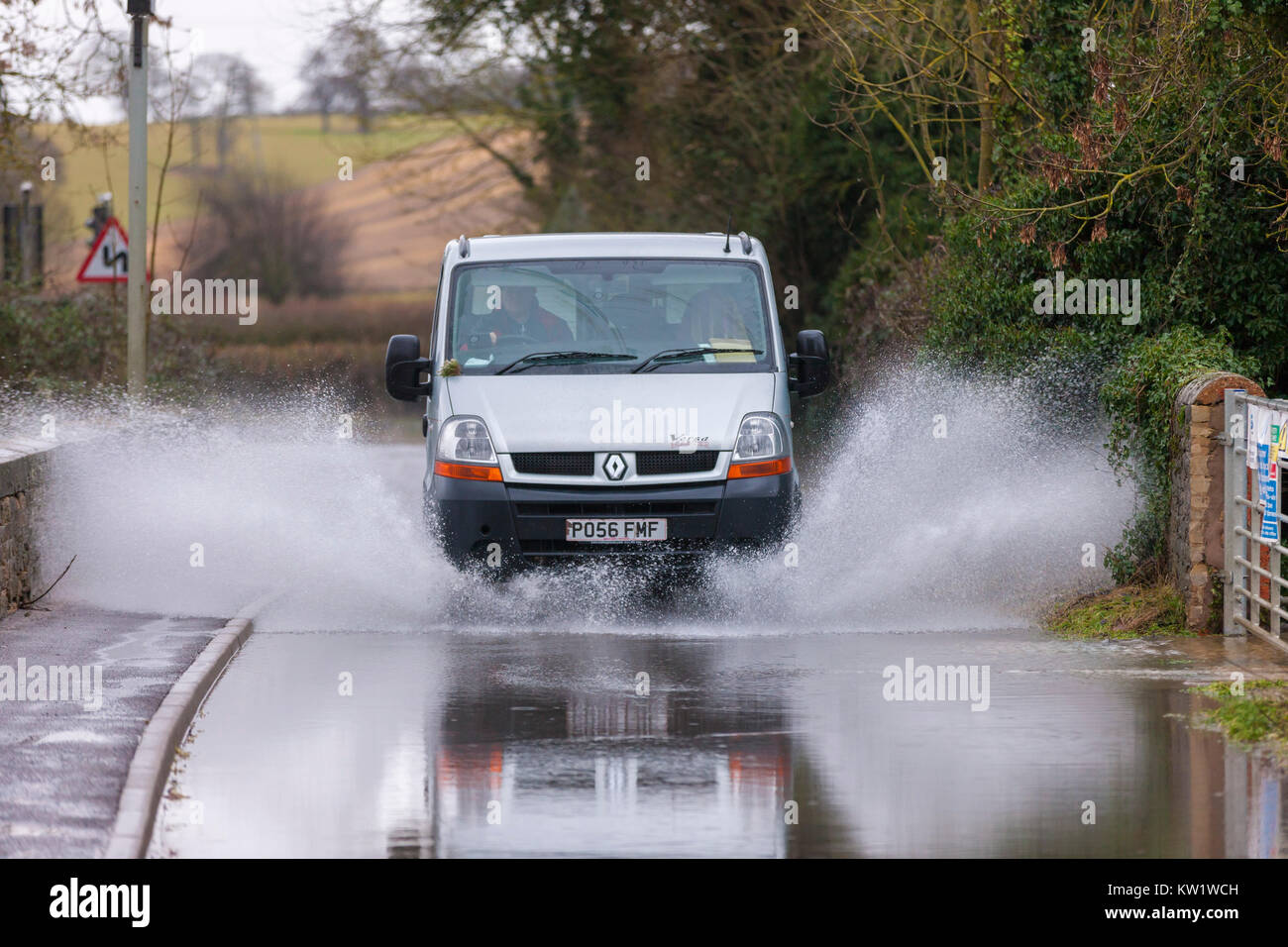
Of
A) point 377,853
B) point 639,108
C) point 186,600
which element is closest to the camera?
point 377,853

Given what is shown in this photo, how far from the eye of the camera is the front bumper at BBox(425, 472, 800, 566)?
1232 cm

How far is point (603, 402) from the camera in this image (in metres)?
12.5

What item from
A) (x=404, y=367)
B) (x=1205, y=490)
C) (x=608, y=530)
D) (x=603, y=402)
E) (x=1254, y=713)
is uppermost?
(x=404, y=367)

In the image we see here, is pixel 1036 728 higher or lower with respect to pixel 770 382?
lower

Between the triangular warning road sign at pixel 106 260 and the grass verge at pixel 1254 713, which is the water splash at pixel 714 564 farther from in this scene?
the triangular warning road sign at pixel 106 260

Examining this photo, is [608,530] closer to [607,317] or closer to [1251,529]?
[607,317]

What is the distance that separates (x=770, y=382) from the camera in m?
12.9

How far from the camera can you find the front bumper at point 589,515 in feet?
40.4

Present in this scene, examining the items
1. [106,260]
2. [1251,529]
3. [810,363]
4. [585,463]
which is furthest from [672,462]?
[106,260]

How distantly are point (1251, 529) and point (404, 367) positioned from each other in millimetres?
5245
